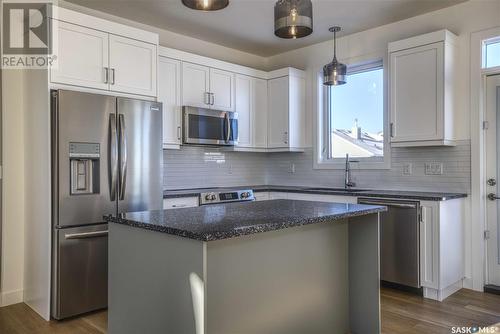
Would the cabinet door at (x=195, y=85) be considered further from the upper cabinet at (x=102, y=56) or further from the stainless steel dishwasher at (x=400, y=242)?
the stainless steel dishwasher at (x=400, y=242)

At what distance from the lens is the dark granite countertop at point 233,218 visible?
1742mm

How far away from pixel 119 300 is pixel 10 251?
1841 mm

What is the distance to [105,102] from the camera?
3205 mm

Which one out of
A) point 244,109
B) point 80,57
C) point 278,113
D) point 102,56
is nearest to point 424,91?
point 278,113

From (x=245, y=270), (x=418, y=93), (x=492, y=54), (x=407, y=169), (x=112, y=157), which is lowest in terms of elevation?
(x=245, y=270)

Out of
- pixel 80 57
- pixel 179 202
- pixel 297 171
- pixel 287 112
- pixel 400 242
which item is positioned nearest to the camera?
pixel 80 57

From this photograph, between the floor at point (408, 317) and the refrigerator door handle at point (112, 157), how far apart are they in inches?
38.5

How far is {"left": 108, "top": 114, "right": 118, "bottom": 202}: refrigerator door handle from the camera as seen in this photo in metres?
3.21

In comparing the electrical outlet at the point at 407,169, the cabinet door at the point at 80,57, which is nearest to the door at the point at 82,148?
the cabinet door at the point at 80,57

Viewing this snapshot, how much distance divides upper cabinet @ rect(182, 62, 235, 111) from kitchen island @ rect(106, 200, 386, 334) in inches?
77.6

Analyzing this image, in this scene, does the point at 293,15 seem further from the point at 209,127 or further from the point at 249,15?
the point at 209,127

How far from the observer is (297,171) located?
5184 mm

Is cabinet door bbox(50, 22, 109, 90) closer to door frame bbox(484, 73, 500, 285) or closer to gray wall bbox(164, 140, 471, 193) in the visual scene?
gray wall bbox(164, 140, 471, 193)

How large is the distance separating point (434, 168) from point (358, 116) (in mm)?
1105
